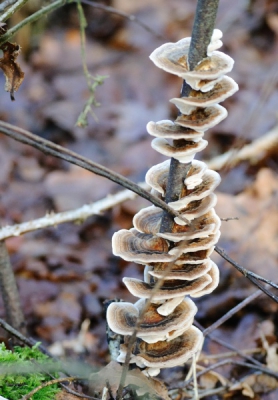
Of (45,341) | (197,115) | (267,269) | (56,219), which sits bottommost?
(45,341)

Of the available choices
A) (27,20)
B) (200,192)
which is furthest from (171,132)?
(27,20)

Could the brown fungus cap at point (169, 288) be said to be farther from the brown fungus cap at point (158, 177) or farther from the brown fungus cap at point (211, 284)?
the brown fungus cap at point (158, 177)

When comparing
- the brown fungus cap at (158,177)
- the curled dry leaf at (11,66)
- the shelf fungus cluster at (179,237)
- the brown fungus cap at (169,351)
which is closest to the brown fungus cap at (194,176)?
the shelf fungus cluster at (179,237)

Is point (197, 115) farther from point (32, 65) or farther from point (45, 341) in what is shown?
point (32, 65)

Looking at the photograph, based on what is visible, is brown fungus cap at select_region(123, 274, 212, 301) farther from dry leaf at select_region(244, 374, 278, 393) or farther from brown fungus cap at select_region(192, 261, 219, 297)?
dry leaf at select_region(244, 374, 278, 393)

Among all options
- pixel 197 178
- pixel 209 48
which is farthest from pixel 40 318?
pixel 209 48
